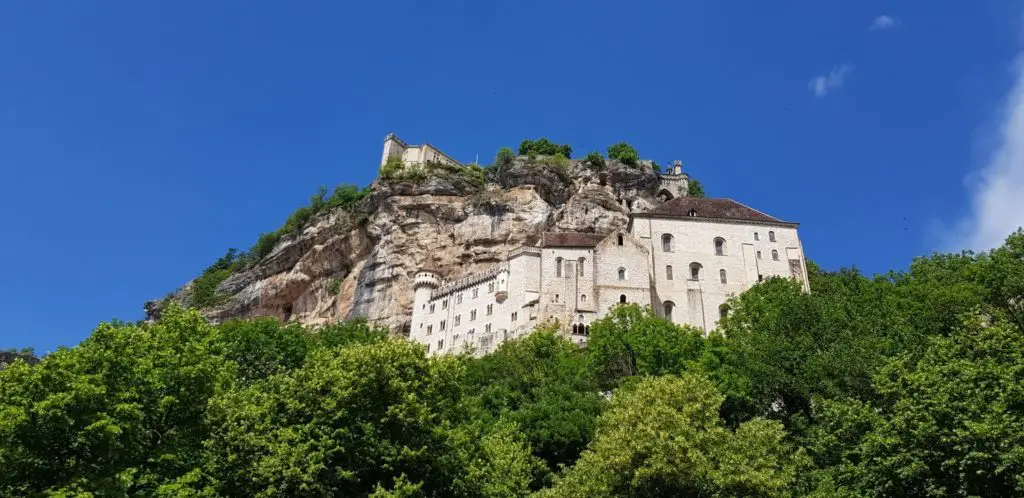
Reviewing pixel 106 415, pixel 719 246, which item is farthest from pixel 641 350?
pixel 106 415

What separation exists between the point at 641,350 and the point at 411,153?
6058cm

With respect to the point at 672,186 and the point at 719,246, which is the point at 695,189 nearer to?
the point at 672,186

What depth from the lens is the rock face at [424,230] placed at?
74500 mm

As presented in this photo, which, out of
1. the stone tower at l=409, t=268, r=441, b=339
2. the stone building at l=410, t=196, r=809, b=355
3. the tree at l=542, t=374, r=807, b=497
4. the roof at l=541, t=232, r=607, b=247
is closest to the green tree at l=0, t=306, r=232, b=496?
the tree at l=542, t=374, r=807, b=497

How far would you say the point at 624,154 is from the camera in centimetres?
8250

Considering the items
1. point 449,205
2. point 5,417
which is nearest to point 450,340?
point 449,205

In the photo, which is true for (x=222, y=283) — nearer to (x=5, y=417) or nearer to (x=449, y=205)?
(x=449, y=205)

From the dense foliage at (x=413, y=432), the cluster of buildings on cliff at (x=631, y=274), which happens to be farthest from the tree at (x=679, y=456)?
the cluster of buildings on cliff at (x=631, y=274)

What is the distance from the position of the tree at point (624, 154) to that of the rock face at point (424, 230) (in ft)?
4.40

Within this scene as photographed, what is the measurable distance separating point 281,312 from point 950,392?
75.5 m

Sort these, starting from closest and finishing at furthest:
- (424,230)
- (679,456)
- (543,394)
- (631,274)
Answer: (679,456) → (543,394) → (631,274) → (424,230)

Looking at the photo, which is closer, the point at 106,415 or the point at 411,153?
the point at 106,415

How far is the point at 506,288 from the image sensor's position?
65.9 meters

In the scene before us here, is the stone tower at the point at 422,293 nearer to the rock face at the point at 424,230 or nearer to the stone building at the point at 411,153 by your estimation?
the rock face at the point at 424,230
